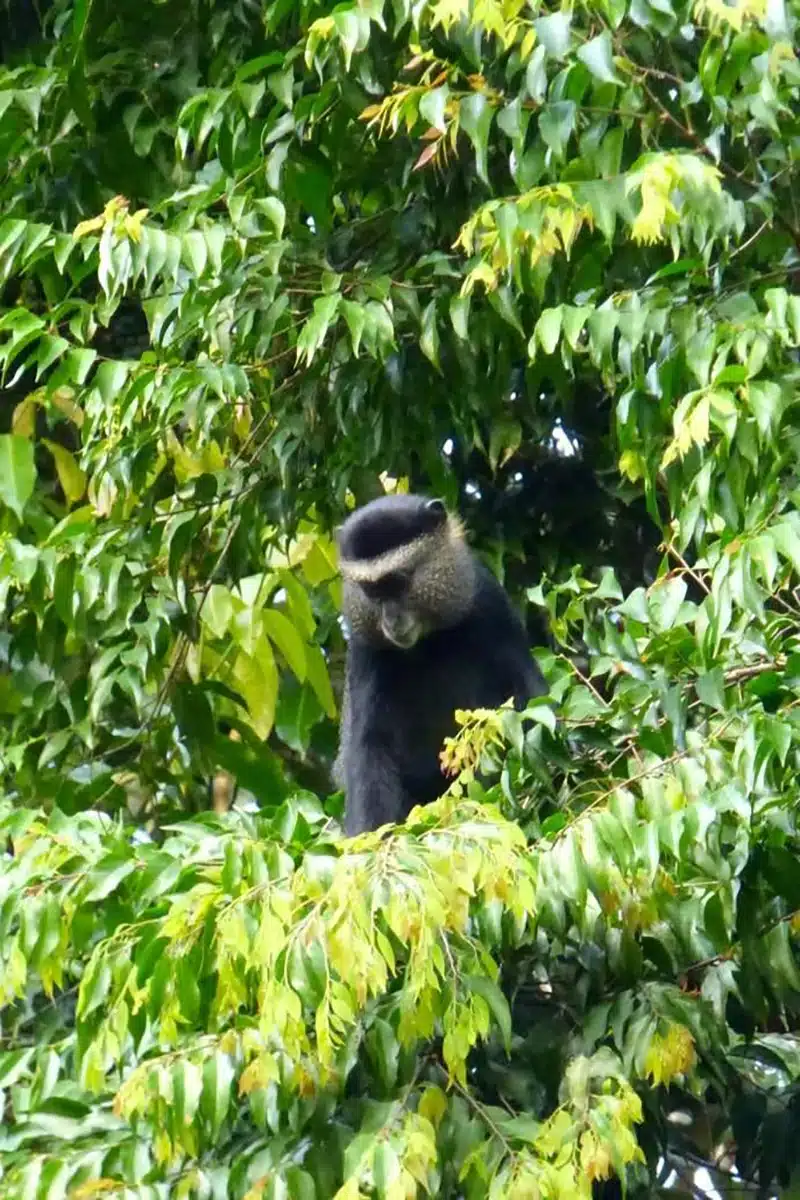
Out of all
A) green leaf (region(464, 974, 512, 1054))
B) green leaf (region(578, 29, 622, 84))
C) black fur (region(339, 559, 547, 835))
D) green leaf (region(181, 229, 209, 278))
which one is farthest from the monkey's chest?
green leaf (region(464, 974, 512, 1054))

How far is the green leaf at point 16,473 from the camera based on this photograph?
511cm

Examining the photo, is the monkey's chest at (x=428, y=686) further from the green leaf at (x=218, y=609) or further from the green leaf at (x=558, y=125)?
the green leaf at (x=558, y=125)

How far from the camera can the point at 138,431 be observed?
4590mm

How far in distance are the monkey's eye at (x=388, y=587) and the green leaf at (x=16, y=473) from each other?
34.4 inches

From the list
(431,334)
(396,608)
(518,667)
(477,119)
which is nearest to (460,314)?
(431,334)

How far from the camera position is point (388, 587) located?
16.1ft

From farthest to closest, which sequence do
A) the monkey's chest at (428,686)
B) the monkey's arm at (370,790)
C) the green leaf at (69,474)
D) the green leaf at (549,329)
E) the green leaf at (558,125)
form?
1. the green leaf at (69,474)
2. the monkey's chest at (428,686)
3. the monkey's arm at (370,790)
4. the green leaf at (558,125)
5. the green leaf at (549,329)

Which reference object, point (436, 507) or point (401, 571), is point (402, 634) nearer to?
point (401, 571)

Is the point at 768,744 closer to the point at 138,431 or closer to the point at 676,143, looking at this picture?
the point at 676,143

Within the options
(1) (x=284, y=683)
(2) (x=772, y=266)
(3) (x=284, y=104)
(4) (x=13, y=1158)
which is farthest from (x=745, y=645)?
(1) (x=284, y=683)

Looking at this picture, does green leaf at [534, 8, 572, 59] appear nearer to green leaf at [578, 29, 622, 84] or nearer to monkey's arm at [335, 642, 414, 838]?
green leaf at [578, 29, 622, 84]

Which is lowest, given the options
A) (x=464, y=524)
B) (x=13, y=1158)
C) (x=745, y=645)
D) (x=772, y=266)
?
(x=464, y=524)

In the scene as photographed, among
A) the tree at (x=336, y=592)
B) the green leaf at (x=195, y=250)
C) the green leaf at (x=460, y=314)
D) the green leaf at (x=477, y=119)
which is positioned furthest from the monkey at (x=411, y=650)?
the green leaf at (x=477, y=119)

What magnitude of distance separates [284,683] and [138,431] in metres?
1.44
